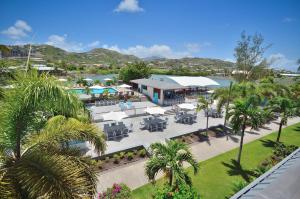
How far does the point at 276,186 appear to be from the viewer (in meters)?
4.84

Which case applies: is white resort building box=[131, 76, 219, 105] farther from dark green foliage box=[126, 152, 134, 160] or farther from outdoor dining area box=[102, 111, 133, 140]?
dark green foliage box=[126, 152, 134, 160]

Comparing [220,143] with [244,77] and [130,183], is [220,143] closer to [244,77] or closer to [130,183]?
[130,183]

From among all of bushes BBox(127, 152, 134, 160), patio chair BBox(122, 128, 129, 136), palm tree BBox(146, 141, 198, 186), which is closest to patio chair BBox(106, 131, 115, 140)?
patio chair BBox(122, 128, 129, 136)

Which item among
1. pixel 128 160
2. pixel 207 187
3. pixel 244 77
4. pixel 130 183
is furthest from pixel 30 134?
pixel 244 77

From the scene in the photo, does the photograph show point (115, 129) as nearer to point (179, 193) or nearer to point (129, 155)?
point (129, 155)

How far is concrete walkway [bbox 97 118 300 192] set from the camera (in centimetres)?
1030

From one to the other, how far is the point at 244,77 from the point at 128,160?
110 ft

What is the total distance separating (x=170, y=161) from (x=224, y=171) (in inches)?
232

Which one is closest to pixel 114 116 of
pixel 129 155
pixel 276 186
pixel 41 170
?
pixel 129 155

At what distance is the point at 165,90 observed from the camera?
2919 centimetres

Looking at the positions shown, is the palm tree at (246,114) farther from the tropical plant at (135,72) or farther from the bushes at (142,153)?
the tropical plant at (135,72)

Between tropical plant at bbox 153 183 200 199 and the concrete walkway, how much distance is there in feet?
9.71

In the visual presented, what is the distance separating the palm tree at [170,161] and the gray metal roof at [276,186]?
2.93 m

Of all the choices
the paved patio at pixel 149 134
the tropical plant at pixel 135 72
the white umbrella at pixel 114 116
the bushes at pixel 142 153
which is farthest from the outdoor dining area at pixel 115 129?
the tropical plant at pixel 135 72
